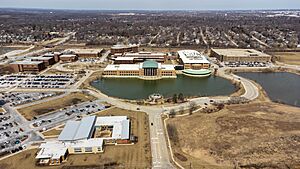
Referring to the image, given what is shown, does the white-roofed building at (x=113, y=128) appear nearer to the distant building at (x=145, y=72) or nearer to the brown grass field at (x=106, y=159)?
the brown grass field at (x=106, y=159)

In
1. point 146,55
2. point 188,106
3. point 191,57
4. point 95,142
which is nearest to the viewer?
point 95,142

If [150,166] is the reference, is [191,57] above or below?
above

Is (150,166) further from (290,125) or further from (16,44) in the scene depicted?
(16,44)

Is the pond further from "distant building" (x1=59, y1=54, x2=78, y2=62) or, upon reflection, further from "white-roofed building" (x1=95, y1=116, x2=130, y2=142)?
"distant building" (x1=59, y1=54, x2=78, y2=62)

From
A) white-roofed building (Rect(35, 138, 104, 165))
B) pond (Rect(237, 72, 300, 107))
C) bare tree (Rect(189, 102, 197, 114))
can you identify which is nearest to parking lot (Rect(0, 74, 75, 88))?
white-roofed building (Rect(35, 138, 104, 165))

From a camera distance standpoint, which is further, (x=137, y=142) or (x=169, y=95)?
(x=169, y=95)

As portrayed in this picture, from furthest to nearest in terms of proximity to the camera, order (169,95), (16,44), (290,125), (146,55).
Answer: (16,44)
(146,55)
(169,95)
(290,125)

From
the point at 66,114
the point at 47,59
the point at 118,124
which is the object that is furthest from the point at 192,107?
the point at 47,59

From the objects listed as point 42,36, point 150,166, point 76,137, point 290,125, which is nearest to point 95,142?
point 76,137
